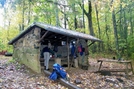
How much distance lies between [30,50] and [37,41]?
123 cm

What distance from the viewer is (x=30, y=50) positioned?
11008 millimetres

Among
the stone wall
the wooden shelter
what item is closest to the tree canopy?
the wooden shelter

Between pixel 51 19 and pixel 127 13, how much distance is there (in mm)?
12893

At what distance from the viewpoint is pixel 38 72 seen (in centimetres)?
1000

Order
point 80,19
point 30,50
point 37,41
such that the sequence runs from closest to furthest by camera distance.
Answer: point 37,41 < point 30,50 < point 80,19

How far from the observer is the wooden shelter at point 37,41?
9.97 meters

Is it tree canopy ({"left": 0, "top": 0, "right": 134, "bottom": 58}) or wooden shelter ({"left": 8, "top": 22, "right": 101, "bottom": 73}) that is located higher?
tree canopy ({"left": 0, "top": 0, "right": 134, "bottom": 58})

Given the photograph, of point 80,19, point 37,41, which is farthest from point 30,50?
point 80,19

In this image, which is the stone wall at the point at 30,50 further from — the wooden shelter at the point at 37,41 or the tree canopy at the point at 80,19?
the tree canopy at the point at 80,19

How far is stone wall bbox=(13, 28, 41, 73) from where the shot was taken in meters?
10.2

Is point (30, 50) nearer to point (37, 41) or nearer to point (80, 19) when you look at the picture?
point (37, 41)

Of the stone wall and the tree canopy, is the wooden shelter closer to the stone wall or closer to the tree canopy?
the stone wall

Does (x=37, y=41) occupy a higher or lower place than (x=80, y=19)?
lower

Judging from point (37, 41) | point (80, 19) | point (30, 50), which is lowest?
point (30, 50)
